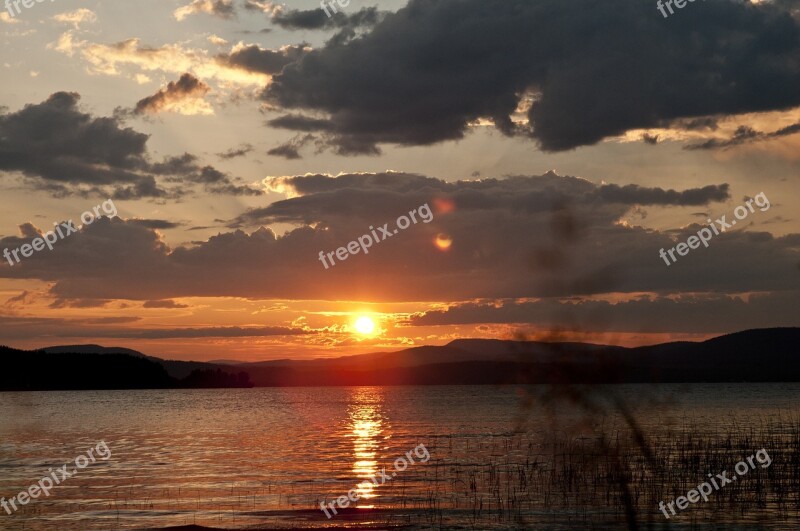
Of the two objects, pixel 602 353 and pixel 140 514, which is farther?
pixel 140 514

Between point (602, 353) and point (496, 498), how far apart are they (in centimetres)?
1847

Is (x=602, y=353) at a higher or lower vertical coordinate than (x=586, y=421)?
higher

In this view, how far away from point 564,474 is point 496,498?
638 cm

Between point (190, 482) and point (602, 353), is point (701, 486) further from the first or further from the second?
point (190, 482)

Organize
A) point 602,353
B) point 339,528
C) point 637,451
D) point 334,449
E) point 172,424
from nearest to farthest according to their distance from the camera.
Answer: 1. point 602,353
2. point 339,528
3. point 637,451
4. point 334,449
5. point 172,424

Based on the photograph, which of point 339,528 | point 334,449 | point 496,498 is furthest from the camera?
point 334,449

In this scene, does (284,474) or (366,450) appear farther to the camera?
(366,450)

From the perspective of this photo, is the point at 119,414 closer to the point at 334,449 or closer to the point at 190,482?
the point at 334,449

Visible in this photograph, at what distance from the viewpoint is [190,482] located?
44781mm

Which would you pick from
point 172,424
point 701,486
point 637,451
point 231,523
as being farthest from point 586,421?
point 172,424

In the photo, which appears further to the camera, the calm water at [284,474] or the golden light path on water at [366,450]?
the golden light path on water at [366,450]

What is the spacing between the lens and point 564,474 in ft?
141

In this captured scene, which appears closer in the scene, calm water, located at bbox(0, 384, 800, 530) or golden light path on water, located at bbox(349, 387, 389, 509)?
calm water, located at bbox(0, 384, 800, 530)

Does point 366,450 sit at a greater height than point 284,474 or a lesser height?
lesser
